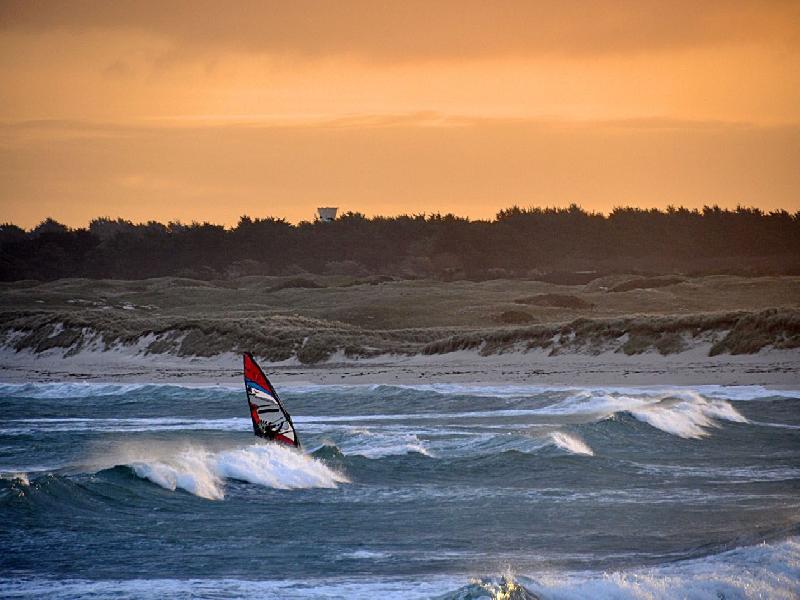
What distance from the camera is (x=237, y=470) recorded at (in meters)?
16.5

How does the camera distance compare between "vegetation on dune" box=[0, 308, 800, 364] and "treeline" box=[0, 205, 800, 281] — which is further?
"treeline" box=[0, 205, 800, 281]

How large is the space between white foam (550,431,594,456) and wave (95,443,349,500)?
3.68 m

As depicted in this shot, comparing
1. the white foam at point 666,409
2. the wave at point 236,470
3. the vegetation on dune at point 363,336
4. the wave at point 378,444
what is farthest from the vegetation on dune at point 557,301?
the wave at point 236,470

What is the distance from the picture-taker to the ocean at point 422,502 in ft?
35.0

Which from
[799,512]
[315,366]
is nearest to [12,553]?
[799,512]

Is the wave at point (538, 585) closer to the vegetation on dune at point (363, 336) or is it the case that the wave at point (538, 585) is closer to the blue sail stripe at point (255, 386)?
the blue sail stripe at point (255, 386)

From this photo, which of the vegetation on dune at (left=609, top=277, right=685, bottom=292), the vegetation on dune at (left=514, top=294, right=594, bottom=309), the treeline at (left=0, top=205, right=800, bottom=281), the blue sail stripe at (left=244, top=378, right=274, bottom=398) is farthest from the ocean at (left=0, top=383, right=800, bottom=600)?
the treeline at (left=0, top=205, right=800, bottom=281)

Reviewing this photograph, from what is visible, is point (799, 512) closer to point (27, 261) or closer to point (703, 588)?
point (703, 588)

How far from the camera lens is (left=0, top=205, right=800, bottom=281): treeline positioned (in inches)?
2972

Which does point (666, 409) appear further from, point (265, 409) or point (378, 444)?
point (265, 409)

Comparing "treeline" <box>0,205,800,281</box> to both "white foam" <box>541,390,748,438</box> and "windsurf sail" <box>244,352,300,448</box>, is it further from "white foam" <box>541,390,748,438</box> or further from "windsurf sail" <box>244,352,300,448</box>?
"windsurf sail" <box>244,352,300,448</box>

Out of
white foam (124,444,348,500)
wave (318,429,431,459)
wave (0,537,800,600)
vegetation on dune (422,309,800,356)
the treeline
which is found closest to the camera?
wave (0,537,800,600)

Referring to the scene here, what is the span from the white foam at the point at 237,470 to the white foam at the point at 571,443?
3.67m

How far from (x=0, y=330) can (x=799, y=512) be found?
33.8 metres
